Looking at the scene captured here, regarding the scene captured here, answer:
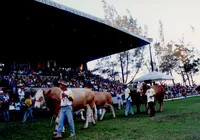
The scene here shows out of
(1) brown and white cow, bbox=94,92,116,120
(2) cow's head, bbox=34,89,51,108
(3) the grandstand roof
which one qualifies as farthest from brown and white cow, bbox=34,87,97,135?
(3) the grandstand roof

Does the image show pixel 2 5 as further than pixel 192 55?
No

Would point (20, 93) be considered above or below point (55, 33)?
below

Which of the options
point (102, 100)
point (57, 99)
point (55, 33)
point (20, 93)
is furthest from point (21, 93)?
point (55, 33)

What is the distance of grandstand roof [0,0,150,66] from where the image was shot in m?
24.9

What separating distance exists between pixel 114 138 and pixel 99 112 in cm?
1007

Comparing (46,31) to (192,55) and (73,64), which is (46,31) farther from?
(192,55)

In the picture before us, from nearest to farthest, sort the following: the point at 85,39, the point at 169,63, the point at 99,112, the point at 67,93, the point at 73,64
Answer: the point at 67,93, the point at 99,112, the point at 85,39, the point at 73,64, the point at 169,63

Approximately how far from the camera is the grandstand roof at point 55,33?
24.9 m

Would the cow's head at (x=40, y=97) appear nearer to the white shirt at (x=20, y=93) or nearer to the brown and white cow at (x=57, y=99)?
the brown and white cow at (x=57, y=99)

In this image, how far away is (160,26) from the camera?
5909 cm

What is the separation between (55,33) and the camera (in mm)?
32625

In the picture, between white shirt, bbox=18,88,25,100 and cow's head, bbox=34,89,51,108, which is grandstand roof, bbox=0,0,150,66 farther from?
cow's head, bbox=34,89,51,108

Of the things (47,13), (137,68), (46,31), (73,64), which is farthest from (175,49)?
(47,13)

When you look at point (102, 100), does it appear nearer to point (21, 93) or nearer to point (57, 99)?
point (57, 99)
